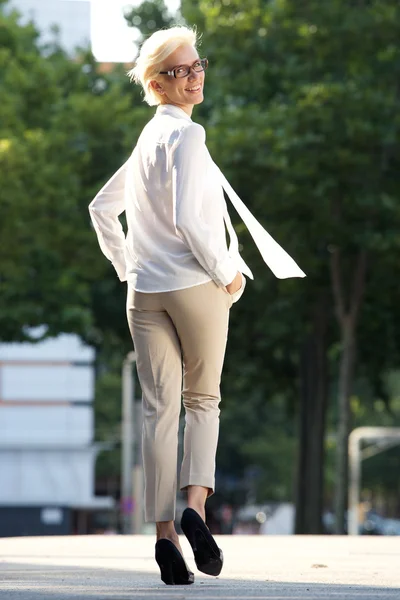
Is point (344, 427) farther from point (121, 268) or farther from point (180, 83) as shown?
point (180, 83)

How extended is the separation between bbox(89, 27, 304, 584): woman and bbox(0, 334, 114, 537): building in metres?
60.7

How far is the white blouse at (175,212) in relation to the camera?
19.2 ft

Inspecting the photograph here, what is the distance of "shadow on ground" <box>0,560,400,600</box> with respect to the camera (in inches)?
210

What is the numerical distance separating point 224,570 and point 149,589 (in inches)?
67.0

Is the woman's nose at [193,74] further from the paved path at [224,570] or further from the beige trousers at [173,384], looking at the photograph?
the paved path at [224,570]

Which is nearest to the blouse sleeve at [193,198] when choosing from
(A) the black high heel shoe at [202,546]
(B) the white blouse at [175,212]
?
(B) the white blouse at [175,212]

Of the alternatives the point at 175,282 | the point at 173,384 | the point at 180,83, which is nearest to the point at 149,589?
the point at 173,384

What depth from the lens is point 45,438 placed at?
6869 centimetres

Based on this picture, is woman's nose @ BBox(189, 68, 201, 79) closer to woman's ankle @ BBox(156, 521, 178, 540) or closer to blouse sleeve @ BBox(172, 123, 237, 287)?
blouse sleeve @ BBox(172, 123, 237, 287)

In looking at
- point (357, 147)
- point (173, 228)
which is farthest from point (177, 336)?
point (357, 147)

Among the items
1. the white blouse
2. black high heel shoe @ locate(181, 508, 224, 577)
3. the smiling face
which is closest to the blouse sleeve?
the white blouse

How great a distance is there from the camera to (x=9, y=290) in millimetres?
21859

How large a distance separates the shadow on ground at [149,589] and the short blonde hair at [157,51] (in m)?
1.86

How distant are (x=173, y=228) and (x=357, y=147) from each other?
14.7m
